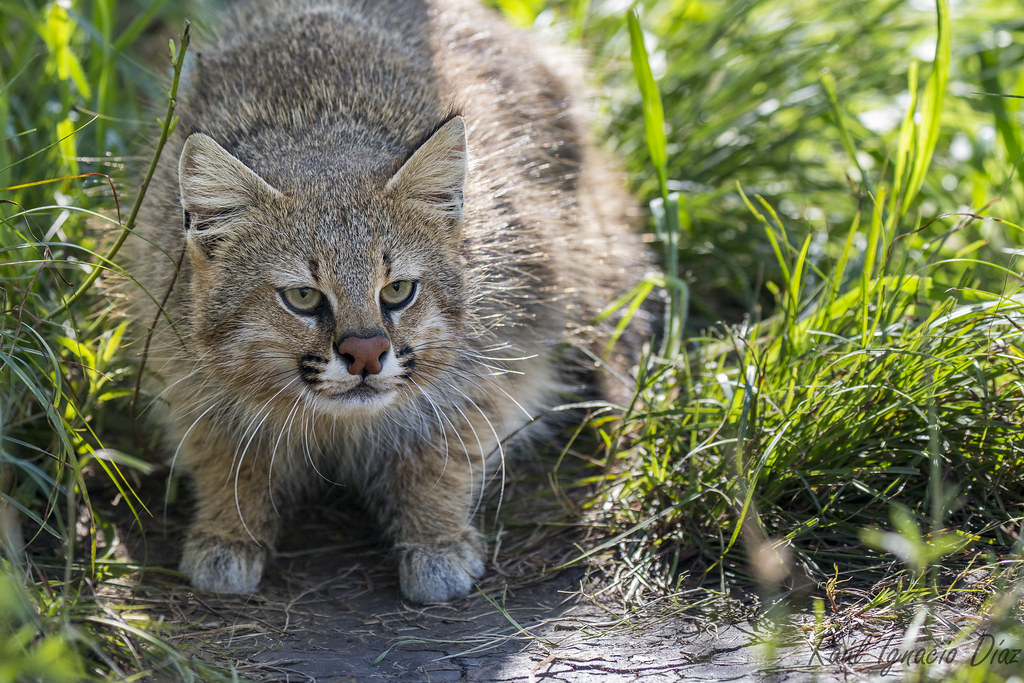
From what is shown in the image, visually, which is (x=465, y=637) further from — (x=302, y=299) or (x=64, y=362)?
(x=64, y=362)

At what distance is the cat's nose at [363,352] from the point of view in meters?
2.79

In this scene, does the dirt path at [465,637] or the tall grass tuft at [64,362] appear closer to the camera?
the tall grass tuft at [64,362]

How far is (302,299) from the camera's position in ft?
9.66

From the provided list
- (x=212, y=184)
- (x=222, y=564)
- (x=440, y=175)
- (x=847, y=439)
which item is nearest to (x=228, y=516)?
(x=222, y=564)

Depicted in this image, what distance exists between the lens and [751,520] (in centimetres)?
306

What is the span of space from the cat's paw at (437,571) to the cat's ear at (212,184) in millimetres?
1333

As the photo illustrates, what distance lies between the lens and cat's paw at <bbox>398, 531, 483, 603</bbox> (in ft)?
10.5

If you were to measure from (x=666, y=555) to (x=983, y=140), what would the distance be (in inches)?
121

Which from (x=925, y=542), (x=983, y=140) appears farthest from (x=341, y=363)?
Answer: (x=983, y=140)

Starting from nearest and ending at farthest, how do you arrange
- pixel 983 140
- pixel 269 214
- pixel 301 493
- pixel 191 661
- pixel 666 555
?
pixel 191 661, pixel 269 214, pixel 666 555, pixel 301 493, pixel 983 140

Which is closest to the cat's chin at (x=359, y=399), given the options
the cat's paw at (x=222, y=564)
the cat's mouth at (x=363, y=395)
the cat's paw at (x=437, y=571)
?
the cat's mouth at (x=363, y=395)

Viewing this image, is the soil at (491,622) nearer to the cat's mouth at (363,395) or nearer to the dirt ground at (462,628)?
the dirt ground at (462,628)

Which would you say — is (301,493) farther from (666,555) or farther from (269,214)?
(666,555)

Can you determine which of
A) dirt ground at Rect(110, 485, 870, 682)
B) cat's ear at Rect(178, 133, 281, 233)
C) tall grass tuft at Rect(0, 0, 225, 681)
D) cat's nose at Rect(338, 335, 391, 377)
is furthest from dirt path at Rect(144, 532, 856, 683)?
cat's ear at Rect(178, 133, 281, 233)
